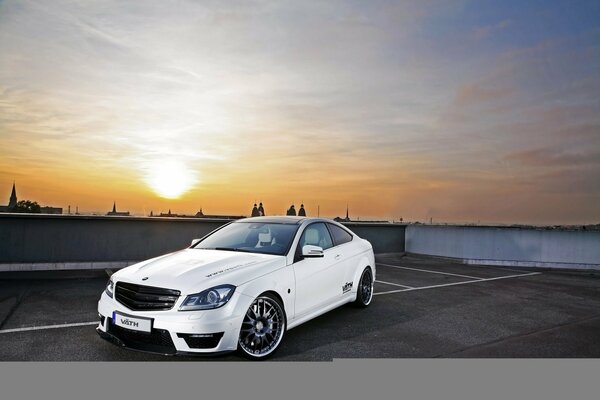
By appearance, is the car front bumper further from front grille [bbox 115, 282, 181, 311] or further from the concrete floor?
the concrete floor

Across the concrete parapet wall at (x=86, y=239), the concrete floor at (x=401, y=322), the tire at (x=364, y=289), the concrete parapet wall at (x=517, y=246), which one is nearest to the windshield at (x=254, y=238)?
the concrete floor at (x=401, y=322)

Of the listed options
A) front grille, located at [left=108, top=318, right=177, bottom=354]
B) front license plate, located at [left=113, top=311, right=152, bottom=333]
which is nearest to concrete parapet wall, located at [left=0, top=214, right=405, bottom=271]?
front license plate, located at [left=113, top=311, right=152, bottom=333]

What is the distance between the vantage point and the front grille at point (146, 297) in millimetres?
4684

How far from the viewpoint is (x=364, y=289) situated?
7.68 m

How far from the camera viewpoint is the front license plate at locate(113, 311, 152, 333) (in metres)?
4.59

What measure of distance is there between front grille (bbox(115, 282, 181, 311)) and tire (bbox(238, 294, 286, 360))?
0.77 metres

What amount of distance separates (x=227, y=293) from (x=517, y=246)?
13201 mm

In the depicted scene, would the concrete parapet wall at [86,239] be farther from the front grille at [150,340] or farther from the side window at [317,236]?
the front grille at [150,340]

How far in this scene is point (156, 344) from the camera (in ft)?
15.0

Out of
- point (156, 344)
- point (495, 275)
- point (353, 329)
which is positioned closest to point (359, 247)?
point (353, 329)

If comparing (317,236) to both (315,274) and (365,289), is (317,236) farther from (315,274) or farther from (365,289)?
(365,289)

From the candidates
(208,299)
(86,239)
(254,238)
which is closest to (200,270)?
(208,299)

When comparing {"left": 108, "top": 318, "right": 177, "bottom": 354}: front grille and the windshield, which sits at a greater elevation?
the windshield

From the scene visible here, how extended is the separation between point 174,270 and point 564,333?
529 cm
